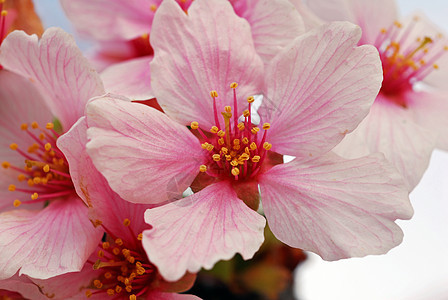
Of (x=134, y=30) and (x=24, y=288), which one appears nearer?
(x=24, y=288)

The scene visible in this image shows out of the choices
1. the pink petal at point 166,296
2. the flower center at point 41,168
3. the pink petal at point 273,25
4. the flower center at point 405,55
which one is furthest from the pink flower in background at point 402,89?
the flower center at point 41,168

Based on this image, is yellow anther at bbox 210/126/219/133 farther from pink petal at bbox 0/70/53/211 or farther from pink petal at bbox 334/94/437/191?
pink petal at bbox 0/70/53/211

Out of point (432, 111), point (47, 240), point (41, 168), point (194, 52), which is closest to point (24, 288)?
point (47, 240)

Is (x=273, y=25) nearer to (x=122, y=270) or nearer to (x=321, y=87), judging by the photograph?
(x=321, y=87)

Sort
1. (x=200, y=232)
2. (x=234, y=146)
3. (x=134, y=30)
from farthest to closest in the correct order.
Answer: (x=134, y=30), (x=234, y=146), (x=200, y=232)

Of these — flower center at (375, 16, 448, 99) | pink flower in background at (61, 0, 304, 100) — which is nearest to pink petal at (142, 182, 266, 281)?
pink flower in background at (61, 0, 304, 100)

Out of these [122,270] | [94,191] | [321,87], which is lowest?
[122,270]

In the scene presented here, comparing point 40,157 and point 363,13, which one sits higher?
point 363,13
